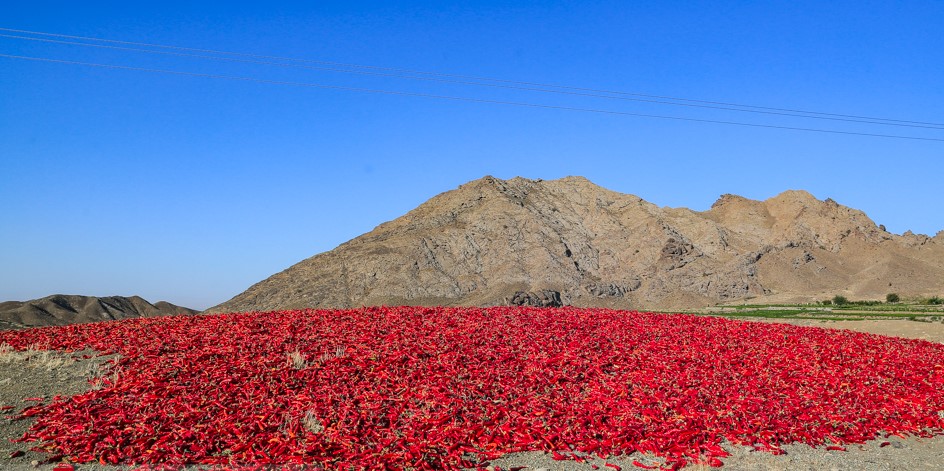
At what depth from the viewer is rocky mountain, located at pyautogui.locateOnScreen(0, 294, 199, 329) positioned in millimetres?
44031

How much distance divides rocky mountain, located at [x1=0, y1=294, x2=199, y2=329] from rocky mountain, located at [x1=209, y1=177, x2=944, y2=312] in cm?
1289

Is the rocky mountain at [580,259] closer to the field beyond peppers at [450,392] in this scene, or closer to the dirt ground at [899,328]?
the dirt ground at [899,328]

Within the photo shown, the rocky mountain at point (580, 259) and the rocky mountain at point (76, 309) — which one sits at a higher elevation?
the rocky mountain at point (580, 259)

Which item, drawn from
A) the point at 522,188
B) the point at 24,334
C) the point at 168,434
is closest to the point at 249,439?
the point at 168,434

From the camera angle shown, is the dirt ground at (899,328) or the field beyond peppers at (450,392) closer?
the field beyond peppers at (450,392)

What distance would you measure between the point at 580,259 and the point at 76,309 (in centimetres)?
5339

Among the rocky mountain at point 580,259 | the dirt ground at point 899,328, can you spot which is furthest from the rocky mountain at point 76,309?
the dirt ground at point 899,328

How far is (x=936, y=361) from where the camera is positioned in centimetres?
2006

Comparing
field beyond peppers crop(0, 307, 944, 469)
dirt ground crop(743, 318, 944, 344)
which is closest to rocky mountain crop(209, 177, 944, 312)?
dirt ground crop(743, 318, 944, 344)

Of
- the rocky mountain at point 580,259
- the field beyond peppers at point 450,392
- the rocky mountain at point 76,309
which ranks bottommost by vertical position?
the field beyond peppers at point 450,392

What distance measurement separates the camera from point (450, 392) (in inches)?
537

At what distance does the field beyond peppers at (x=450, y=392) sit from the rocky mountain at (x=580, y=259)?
128 feet

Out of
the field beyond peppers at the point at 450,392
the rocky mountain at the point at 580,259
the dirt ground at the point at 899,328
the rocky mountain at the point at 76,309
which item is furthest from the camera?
the rocky mountain at the point at 580,259

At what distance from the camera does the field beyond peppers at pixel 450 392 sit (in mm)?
11234
